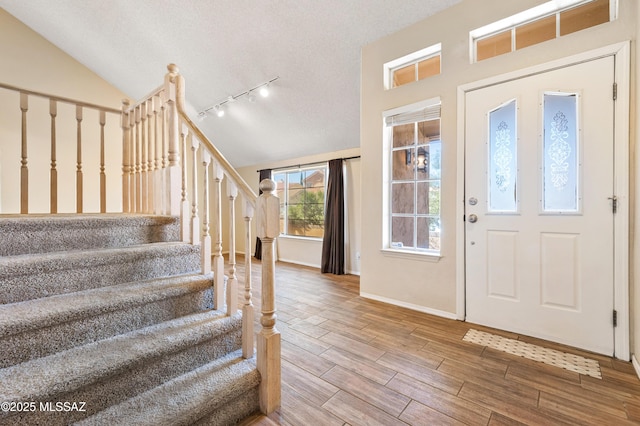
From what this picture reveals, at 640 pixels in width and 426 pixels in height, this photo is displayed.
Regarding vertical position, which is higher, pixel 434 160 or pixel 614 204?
pixel 434 160

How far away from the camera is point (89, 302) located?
4.07ft

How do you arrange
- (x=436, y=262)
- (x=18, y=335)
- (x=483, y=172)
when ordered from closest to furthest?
(x=18, y=335) < (x=483, y=172) < (x=436, y=262)

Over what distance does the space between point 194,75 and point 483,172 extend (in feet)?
13.1

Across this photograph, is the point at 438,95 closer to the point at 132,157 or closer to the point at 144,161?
the point at 144,161

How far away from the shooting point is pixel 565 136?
6.70ft

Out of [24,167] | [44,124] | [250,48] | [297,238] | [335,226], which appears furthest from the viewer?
[297,238]

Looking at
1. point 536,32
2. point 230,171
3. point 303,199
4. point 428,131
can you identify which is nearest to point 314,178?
point 303,199

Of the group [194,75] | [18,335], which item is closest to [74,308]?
[18,335]

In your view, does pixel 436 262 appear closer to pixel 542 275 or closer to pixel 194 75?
pixel 542 275

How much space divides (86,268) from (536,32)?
347 centimetres

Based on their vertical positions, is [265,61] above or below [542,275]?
above

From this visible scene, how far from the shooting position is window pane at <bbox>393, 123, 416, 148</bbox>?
293cm

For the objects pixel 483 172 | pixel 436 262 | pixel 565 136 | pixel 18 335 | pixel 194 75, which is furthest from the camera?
pixel 194 75

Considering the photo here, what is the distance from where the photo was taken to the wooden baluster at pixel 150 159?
2146mm
